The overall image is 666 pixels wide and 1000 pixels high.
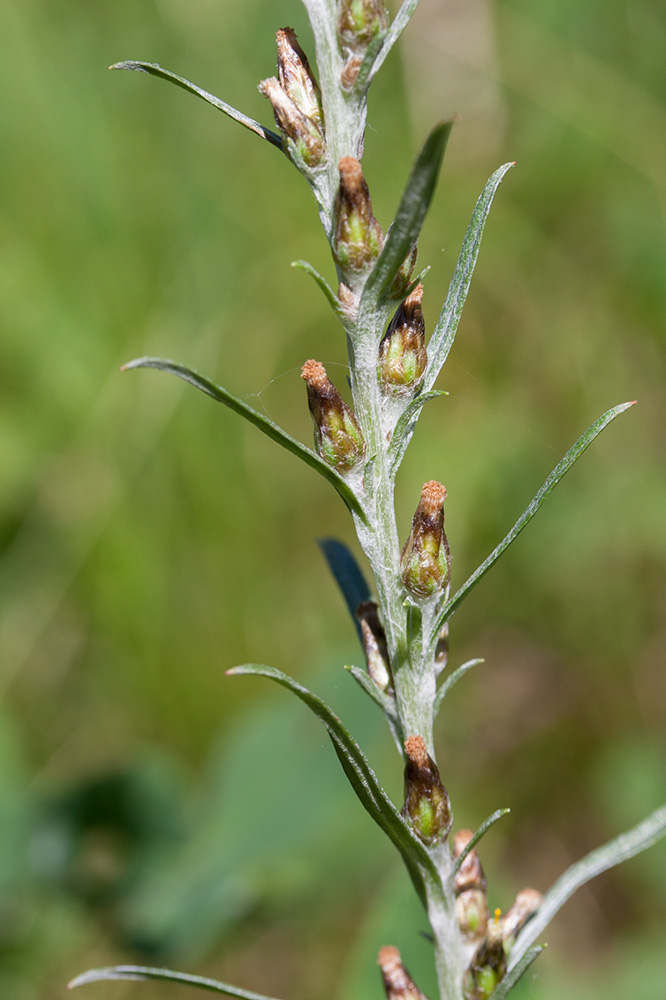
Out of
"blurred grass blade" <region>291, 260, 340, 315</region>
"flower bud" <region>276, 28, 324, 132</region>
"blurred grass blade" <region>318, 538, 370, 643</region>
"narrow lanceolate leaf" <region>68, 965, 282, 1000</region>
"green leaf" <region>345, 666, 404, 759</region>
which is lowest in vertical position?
"narrow lanceolate leaf" <region>68, 965, 282, 1000</region>

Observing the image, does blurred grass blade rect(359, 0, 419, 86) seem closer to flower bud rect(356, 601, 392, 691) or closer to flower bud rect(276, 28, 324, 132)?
flower bud rect(276, 28, 324, 132)

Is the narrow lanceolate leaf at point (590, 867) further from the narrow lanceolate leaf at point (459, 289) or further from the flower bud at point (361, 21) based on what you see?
the flower bud at point (361, 21)

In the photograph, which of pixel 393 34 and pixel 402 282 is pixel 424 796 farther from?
pixel 393 34

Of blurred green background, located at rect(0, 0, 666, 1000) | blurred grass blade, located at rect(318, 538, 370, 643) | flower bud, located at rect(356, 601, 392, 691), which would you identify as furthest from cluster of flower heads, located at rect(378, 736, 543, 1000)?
blurred green background, located at rect(0, 0, 666, 1000)

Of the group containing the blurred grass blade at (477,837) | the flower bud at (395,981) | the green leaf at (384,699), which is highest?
the green leaf at (384,699)

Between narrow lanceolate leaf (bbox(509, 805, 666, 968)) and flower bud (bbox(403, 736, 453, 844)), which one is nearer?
flower bud (bbox(403, 736, 453, 844))

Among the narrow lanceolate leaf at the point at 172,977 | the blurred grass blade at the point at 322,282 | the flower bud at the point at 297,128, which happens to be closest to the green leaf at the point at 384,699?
the narrow lanceolate leaf at the point at 172,977
